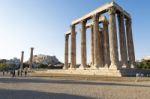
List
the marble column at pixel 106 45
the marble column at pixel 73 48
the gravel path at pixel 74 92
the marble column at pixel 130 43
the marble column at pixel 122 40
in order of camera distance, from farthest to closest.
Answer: the marble column at pixel 73 48, the marble column at pixel 106 45, the marble column at pixel 130 43, the marble column at pixel 122 40, the gravel path at pixel 74 92

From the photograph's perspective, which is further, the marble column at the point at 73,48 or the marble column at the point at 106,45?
the marble column at the point at 73,48

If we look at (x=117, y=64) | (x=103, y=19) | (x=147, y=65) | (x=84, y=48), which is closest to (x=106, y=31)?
(x=103, y=19)

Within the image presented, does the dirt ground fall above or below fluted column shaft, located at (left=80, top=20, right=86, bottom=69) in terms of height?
below

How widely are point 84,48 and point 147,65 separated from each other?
29.7m

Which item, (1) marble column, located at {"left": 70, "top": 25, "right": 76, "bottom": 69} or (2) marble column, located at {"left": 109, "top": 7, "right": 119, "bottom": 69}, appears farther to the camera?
(1) marble column, located at {"left": 70, "top": 25, "right": 76, "bottom": 69}

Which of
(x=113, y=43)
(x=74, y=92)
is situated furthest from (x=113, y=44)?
(x=74, y=92)

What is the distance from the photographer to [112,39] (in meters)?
42.0

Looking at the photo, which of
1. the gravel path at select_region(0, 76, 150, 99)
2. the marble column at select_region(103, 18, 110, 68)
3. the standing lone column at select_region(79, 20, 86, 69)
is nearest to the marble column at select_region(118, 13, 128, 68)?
the marble column at select_region(103, 18, 110, 68)

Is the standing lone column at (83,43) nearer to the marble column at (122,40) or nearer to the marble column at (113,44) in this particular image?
the marble column at (122,40)

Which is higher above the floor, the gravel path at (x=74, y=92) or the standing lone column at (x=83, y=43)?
the standing lone column at (x=83, y=43)

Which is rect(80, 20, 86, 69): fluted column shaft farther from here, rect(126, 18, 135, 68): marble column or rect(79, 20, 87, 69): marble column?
rect(126, 18, 135, 68): marble column

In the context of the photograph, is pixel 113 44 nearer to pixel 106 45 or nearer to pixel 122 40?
pixel 122 40

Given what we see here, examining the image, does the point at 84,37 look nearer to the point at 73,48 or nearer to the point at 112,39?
the point at 73,48

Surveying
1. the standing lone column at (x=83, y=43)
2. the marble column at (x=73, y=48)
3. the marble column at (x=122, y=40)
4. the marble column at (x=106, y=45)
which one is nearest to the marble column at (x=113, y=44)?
the marble column at (x=122, y=40)
